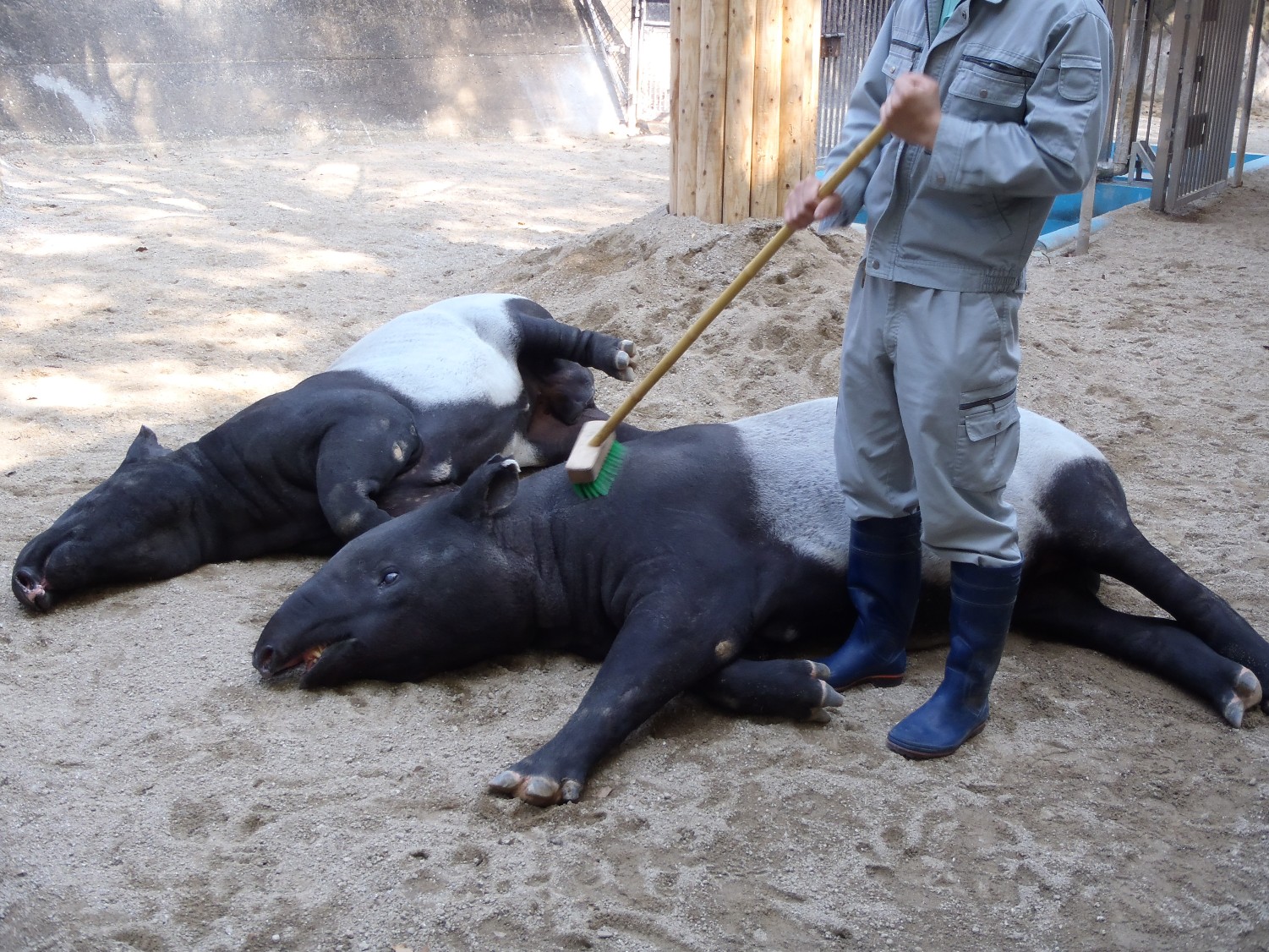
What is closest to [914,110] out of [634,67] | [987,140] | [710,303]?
[987,140]

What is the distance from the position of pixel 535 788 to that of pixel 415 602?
0.79 meters

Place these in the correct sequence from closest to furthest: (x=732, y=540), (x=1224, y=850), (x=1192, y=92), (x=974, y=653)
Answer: (x=1224, y=850), (x=974, y=653), (x=732, y=540), (x=1192, y=92)

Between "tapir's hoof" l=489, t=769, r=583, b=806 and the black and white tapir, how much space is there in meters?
1.53

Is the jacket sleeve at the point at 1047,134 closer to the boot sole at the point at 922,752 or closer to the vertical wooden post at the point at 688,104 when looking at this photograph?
the boot sole at the point at 922,752

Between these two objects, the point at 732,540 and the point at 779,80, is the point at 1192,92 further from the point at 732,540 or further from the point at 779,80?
the point at 732,540

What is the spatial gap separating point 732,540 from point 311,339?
3907 mm

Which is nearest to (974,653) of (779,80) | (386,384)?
(386,384)

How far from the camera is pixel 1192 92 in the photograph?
32.7 feet

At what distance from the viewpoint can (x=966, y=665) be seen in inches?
119

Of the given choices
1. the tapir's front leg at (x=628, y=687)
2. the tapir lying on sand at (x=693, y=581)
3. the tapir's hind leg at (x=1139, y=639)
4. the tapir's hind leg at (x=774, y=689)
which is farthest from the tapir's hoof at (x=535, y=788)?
the tapir's hind leg at (x=1139, y=639)

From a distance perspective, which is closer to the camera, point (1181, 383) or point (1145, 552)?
point (1145, 552)

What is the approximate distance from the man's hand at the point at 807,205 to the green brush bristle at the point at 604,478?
2.44 ft

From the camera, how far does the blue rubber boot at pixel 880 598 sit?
322 cm

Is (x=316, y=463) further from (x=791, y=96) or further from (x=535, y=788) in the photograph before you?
(x=791, y=96)
